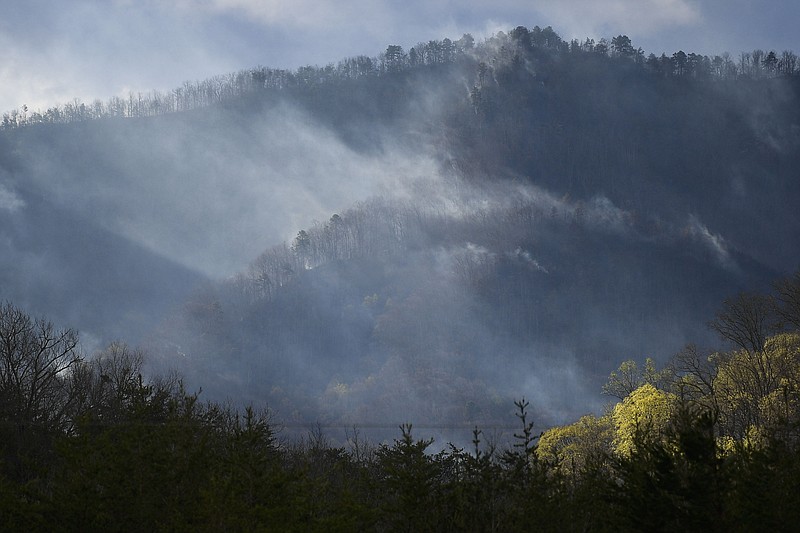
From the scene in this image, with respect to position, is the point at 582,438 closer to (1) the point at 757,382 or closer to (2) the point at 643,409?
(2) the point at 643,409

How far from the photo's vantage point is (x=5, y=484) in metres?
16.4

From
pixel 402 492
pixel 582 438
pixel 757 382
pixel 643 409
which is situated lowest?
pixel 402 492

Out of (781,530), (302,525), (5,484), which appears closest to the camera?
(302,525)

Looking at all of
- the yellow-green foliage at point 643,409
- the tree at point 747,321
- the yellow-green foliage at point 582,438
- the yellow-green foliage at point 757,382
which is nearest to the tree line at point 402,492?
the yellow-green foliage at point 643,409

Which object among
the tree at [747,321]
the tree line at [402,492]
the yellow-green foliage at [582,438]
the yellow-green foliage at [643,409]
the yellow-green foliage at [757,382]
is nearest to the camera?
the tree line at [402,492]

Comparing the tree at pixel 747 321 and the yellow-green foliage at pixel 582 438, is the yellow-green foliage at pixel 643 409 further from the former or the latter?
the tree at pixel 747 321

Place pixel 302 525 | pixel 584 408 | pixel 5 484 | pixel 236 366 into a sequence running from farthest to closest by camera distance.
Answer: pixel 236 366 → pixel 584 408 → pixel 5 484 → pixel 302 525

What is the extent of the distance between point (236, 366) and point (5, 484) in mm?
185307

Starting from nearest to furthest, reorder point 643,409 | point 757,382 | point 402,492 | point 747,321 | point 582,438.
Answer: point 402,492, point 643,409, point 757,382, point 747,321, point 582,438

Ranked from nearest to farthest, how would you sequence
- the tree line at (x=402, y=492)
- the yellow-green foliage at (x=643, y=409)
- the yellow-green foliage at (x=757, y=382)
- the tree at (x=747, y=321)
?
the tree line at (x=402, y=492)
the yellow-green foliage at (x=757, y=382)
the yellow-green foliage at (x=643, y=409)
the tree at (x=747, y=321)

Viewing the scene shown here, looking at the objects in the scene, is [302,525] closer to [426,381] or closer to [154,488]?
[154,488]

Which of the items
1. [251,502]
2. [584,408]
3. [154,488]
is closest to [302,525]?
[251,502]

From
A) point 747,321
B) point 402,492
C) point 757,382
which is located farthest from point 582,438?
Result: point 402,492

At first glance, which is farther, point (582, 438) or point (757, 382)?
point (582, 438)
